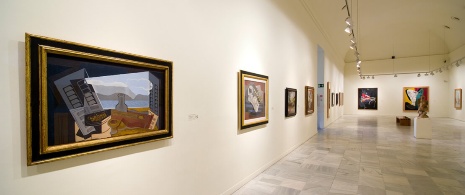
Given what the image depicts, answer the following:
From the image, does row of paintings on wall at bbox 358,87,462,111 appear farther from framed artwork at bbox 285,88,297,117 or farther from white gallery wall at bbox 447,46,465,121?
framed artwork at bbox 285,88,297,117

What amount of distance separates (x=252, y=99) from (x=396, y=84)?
25251mm

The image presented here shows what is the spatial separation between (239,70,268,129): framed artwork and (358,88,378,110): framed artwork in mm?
24057

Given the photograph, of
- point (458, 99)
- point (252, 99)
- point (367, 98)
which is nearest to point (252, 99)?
point (252, 99)

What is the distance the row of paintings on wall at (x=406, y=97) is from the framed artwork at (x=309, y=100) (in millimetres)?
16442

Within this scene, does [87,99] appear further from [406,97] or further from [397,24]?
[406,97]

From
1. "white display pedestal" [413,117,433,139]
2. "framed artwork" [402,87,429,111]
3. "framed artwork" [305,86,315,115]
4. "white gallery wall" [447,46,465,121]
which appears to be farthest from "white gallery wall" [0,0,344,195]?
"framed artwork" [402,87,429,111]

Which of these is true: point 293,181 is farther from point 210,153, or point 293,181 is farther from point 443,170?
point 443,170

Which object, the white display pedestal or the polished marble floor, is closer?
the polished marble floor

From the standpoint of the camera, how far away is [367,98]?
80.9ft

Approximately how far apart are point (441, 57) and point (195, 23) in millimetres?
27407

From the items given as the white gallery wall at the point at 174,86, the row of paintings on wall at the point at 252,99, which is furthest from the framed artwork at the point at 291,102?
the row of paintings on wall at the point at 252,99

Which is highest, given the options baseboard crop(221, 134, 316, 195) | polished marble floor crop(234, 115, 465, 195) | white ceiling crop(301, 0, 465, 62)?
white ceiling crop(301, 0, 465, 62)

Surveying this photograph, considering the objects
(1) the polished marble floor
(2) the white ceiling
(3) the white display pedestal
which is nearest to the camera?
(1) the polished marble floor

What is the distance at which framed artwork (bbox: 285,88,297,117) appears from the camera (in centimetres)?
696
